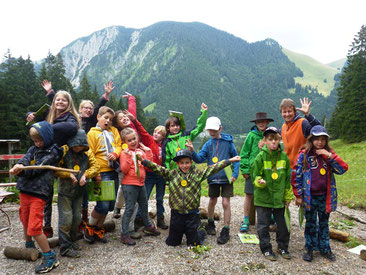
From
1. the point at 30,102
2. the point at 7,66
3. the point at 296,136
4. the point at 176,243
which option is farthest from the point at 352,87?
the point at 7,66

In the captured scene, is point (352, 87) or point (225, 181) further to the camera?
point (352, 87)

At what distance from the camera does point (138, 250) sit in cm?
475

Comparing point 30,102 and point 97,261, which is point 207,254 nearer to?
point 97,261

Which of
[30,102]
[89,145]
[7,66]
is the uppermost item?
[7,66]

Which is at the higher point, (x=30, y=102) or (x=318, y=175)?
(x=30, y=102)

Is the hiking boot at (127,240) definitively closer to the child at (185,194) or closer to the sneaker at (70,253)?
the child at (185,194)

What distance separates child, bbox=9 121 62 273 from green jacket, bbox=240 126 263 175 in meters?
3.83

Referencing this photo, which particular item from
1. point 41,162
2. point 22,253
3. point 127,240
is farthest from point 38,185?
point 127,240

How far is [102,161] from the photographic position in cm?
493

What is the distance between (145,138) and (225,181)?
6.72 ft

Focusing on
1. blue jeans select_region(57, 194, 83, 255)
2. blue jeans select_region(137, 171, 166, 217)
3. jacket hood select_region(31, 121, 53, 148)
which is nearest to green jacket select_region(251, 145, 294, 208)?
blue jeans select_region(137, 171, 166, 217)

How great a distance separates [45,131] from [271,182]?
4.04 m

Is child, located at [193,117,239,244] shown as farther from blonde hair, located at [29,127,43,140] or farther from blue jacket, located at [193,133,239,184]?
blonde hair, located at [29,127,43,140]

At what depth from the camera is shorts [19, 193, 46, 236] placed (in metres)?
3.88
